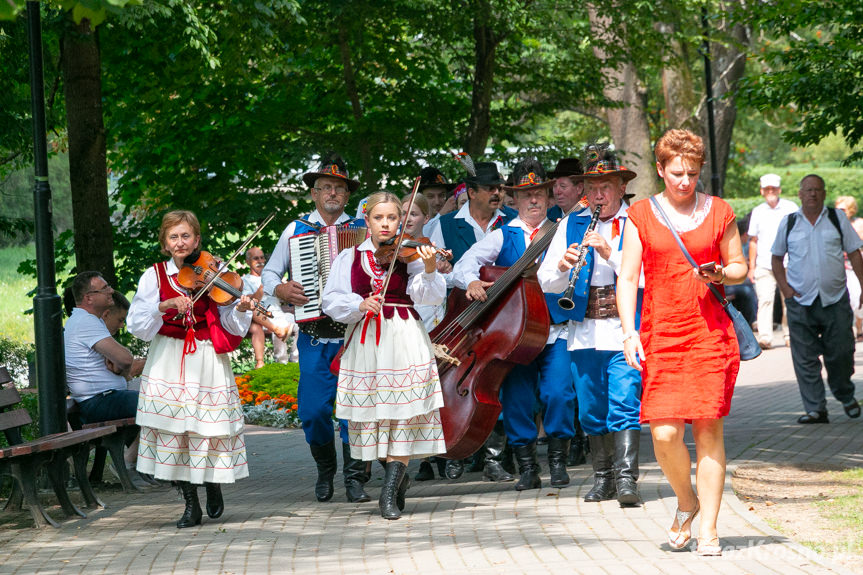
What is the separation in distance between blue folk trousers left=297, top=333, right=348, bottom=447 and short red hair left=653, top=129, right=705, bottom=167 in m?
3.04

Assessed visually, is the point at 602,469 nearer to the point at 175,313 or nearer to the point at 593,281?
the point at 593,281

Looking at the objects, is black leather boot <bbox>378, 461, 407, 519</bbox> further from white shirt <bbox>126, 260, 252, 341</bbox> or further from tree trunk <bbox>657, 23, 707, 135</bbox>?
tree trunk <bbox>657, 23, 707, 135</bbox>

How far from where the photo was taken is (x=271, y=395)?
46.7ft

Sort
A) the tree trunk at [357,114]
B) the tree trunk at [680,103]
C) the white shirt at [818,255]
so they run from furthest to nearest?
the tree trunk at [680,103] < the tree trunk at [357,114] < the white shirt at [818,255]

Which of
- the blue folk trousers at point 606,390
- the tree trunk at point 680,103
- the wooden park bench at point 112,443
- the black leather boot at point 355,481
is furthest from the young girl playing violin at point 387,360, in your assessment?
the tree trunk at point 680,103

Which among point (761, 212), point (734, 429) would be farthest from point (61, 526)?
point (761, 212)

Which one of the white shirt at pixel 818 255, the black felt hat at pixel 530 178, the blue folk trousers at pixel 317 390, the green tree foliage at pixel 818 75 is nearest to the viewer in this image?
the blue folk trousers at pixel 317 390

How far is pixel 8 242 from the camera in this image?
13844mm

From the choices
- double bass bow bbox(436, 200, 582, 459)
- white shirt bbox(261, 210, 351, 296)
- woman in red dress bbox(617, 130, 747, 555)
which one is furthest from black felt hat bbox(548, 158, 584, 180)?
woman in red dress bbox(617, 130, 747, 555)

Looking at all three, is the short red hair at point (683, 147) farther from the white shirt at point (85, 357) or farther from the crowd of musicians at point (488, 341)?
the white shirt at point (85, 357)

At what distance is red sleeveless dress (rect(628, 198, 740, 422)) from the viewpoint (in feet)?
19.3

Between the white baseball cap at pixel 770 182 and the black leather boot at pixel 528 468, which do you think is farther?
the white baseball cap at pixel 770 182

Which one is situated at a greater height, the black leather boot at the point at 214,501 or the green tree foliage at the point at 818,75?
the green tree foliage at the point at 818,75

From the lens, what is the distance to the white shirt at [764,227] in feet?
60.7
